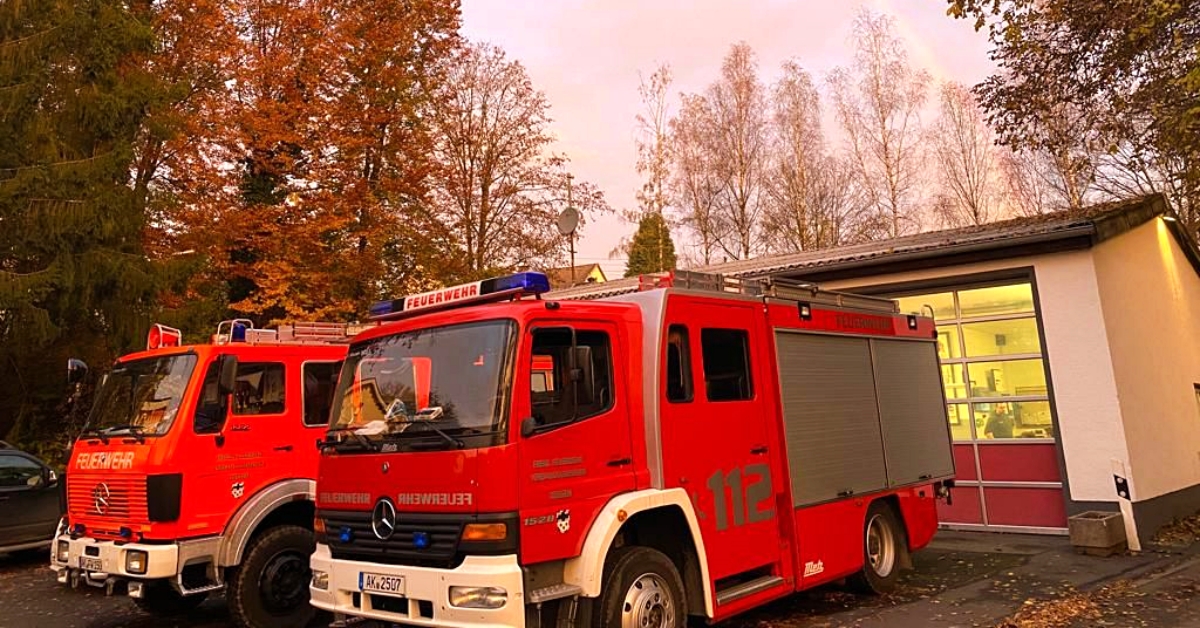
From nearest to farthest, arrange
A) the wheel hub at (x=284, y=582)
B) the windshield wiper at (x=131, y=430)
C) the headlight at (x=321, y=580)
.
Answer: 1. the headlight at (x=321, y=580)
2. the windshield wiper at (x=131, y=430)
3. the wheel hub at (x=284, y=582)

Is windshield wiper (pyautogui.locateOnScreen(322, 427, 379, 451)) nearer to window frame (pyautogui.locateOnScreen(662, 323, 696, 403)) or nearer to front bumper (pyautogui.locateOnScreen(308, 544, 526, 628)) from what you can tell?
front bumper (pyautogui.locateOnScreen(308, 544, 526, 628))

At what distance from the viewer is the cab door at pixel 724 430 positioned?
548 centimetres

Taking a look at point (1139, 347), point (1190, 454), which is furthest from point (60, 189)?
point (1190, 454)

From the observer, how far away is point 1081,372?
31.1 feet

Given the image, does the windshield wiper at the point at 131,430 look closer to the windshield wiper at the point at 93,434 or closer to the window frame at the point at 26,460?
the windshield wiper at the point at 93,434

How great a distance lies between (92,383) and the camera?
15.2 meters

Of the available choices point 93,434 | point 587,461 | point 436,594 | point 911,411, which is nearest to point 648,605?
point 587,461

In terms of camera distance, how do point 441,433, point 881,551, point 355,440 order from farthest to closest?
point 881,551
point 355,440
point 441,433

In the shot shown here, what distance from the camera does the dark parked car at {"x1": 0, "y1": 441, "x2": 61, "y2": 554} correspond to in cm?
1035

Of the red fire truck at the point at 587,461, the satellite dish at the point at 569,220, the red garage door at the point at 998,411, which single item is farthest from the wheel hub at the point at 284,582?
the satellite dish at the point at 569,220

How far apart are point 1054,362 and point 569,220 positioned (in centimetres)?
1302

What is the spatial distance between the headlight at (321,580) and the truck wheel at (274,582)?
1.78 m

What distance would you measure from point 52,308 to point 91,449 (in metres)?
8.54

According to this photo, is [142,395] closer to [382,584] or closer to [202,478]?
[202,478]
